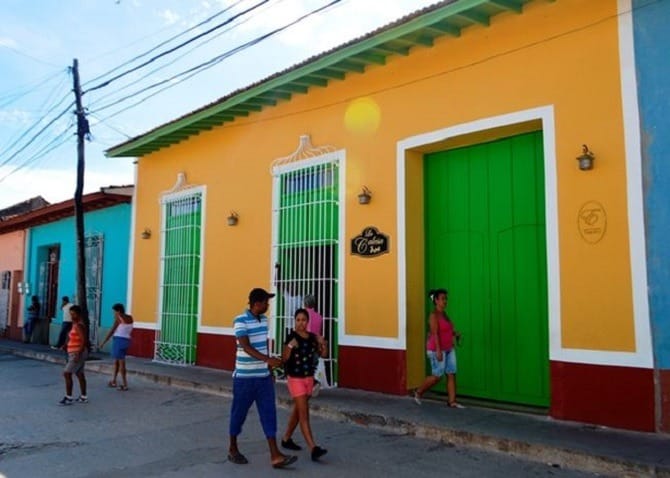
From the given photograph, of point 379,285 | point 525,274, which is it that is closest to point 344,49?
point 379,285

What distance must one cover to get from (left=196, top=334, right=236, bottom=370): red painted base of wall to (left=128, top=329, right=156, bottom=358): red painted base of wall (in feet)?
5.70

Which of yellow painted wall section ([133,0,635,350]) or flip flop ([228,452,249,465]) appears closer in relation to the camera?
flip flop ([228,452,249,465])

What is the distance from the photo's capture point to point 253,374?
18.0 feet

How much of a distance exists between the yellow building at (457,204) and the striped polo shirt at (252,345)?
285 centimetres

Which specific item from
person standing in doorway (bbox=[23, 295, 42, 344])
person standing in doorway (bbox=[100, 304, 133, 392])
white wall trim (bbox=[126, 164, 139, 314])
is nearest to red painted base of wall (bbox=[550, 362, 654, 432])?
person standing in doorway (bbox=[100, 304, 133, 392])

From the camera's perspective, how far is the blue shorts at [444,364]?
7.08m

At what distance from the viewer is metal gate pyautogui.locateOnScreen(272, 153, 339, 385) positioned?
9000 mm

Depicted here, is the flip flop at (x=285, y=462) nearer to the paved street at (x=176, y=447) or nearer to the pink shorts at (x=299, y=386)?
the paved street at (x=176, y=447)

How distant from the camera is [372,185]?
8.45 m

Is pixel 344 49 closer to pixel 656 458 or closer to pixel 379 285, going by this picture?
pixel 379 285

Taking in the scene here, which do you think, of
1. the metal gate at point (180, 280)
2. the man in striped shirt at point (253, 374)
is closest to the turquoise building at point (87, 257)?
the metal gate at point (180, 280)

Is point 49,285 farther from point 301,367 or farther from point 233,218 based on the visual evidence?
point 301,367

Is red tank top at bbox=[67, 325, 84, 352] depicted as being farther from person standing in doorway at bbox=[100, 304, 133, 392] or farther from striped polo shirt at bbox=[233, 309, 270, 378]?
striped polo shirt at bbox=[233, 309, 270, 378]

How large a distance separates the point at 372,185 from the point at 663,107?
3.69m
